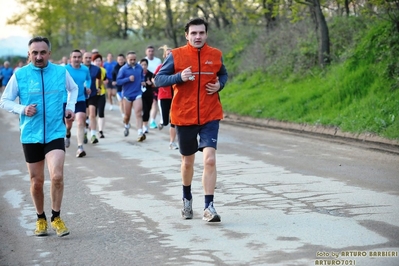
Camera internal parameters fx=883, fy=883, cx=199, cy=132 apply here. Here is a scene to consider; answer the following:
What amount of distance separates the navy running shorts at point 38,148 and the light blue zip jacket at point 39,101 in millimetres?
49

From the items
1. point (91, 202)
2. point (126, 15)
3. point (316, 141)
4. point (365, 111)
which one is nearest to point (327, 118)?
point (365, 111)

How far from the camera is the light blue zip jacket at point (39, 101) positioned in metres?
8.42

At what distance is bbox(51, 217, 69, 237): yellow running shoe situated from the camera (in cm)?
840

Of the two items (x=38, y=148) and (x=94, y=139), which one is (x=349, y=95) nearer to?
(x=94, y=139)

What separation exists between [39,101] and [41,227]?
123 centimetres

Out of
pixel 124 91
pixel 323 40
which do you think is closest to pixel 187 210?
pixel 124 91

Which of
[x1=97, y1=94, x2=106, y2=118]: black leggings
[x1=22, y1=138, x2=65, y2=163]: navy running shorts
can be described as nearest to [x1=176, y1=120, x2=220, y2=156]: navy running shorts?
[x1=22, y1=138, x2=65, y2=163]: navy running shorts

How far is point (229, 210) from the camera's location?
948cm

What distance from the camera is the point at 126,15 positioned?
4997 cm

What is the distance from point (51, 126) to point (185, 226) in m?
1.62

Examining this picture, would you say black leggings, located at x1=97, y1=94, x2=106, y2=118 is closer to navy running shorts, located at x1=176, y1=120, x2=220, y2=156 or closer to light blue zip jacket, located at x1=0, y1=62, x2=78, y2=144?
navy running shorts, located at x1=176, y1=120, x2=220, y2=156

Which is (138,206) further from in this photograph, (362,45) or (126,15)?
(126,15)

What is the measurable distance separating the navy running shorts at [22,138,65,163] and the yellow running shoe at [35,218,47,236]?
1.94 feet

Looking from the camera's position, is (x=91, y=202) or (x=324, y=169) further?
(x=324, y=169)
